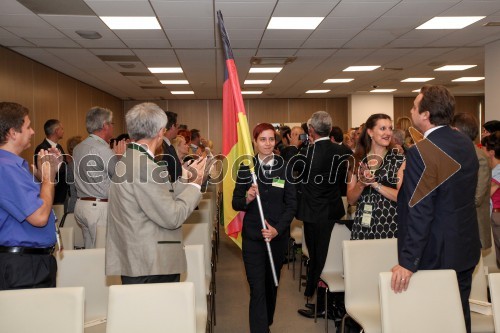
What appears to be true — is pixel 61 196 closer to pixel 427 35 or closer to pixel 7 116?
pixel 7 116

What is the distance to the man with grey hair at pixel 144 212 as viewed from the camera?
2338 mm

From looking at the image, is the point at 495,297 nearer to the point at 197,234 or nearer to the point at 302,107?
the point at 197,234

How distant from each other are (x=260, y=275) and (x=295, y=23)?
14.3ft

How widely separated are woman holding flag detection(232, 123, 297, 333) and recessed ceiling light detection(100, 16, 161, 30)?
139 inches

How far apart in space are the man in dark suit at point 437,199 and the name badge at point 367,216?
88 cm

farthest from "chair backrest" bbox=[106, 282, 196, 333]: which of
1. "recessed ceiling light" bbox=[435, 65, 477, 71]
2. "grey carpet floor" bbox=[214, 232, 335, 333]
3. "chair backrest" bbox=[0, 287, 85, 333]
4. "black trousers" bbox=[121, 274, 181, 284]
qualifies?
"recessed ceiling light" bbox=[435, 65, 477, 71]

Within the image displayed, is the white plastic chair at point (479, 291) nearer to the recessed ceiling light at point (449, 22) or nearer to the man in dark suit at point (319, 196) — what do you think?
the man in dark suit at point (319, 196)

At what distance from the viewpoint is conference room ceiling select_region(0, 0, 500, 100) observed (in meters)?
5.87

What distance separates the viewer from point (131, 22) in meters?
6.45

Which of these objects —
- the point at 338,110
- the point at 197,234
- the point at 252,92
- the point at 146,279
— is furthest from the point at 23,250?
the point at 338,110

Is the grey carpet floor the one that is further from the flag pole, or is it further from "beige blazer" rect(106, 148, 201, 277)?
"beige blazer" rect(106, 148, 201, 277)

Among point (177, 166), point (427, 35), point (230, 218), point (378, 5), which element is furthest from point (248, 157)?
point (427, 35)

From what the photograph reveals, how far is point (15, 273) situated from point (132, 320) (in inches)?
27.3

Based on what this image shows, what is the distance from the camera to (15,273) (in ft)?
7.82
